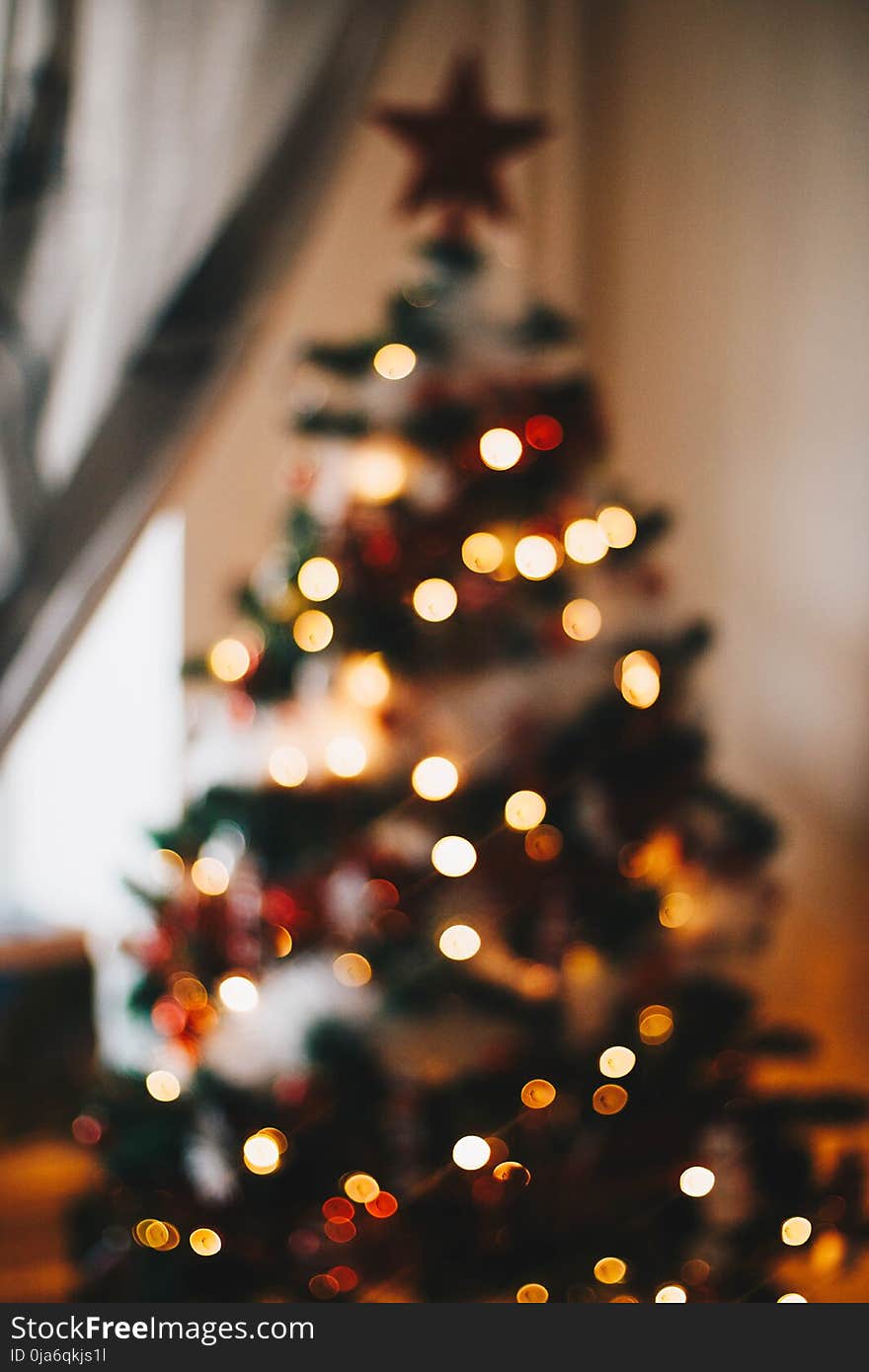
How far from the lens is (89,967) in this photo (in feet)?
7.23

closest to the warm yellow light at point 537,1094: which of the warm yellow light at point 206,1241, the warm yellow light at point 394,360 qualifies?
the warm yellow light at point 206,1241

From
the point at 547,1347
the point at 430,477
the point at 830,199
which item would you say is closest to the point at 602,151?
the point at 830,199

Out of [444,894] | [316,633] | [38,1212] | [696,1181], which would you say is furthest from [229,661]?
[38,1212]

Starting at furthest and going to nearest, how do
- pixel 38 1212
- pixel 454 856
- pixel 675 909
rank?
pixel 38 1212, pixel 675 909, pixel 454 856

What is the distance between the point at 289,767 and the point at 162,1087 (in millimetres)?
455

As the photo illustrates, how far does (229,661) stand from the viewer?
142cm

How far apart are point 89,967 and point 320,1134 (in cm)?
98

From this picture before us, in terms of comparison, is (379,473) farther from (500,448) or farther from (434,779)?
(434,779)

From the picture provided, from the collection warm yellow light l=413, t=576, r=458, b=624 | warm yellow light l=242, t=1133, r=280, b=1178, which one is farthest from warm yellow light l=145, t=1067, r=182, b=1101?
warm yellow light l=413, t=576, r=458, b=624

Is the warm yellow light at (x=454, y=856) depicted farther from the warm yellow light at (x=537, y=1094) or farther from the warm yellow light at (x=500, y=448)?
the warm yellow light at (x=500, y=448)

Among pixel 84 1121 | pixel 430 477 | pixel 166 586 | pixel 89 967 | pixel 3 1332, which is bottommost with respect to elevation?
pixel 89 967

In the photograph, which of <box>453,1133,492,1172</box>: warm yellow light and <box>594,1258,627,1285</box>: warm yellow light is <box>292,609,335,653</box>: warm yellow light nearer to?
<box>453,1133,492,1172</box>: warm yellow light

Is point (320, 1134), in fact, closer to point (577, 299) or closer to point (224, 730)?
point (224, 730)

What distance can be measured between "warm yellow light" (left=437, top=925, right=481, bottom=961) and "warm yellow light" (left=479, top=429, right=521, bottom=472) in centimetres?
56
